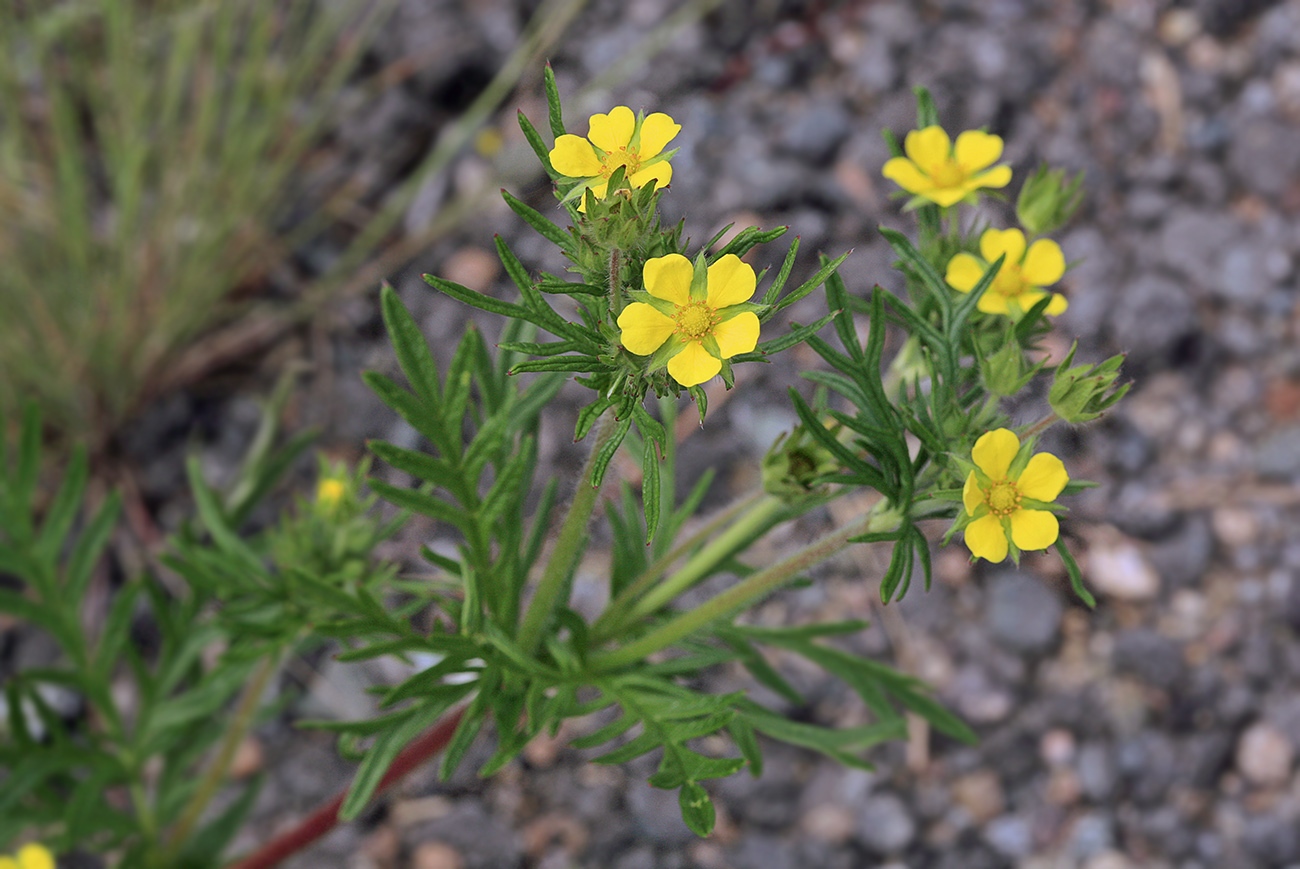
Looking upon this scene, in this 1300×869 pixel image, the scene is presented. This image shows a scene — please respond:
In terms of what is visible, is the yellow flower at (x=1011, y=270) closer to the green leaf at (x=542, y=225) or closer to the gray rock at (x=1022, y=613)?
the green leaf at (x=542, y=225)

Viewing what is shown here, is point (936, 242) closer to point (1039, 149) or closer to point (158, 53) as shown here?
point (1039, 149)

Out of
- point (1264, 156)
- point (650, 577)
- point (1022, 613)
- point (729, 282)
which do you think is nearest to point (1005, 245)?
point (729, 282)

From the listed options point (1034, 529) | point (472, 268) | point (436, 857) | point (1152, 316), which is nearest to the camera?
point (1034, 529)

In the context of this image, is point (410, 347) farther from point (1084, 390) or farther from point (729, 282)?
point (1084, 390)

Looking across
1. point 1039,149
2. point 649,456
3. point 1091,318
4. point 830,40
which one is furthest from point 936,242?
point 830,40

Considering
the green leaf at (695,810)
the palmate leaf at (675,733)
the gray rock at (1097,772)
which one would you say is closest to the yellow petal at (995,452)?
the palmate leaf at (675,733)

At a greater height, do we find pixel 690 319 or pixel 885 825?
pixel 690 319

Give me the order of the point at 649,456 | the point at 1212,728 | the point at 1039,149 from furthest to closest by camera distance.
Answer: the point at 1039,149
the point at 1212,728
the point at 649,456
